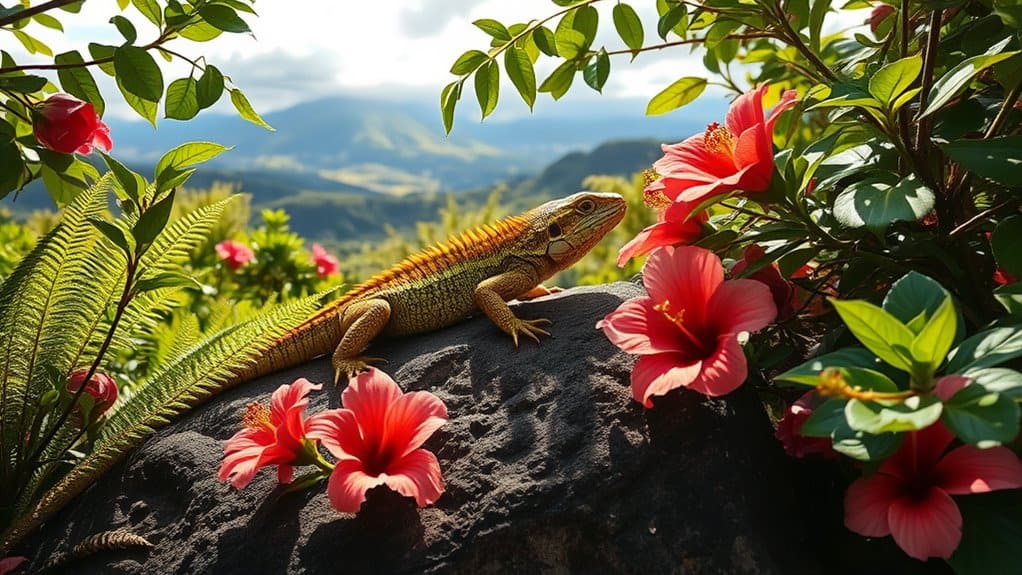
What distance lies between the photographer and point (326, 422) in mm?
1761

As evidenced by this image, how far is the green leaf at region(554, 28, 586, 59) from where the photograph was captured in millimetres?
2389

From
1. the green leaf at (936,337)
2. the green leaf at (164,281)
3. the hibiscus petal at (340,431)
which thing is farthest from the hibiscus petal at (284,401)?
the green leaf at (936,337)

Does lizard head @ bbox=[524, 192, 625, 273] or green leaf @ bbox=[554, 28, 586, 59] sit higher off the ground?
green leaf @ bbox=[554, 28, 586, 59]

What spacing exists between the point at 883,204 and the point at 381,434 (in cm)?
121

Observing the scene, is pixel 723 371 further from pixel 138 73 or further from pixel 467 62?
pixel 138 73

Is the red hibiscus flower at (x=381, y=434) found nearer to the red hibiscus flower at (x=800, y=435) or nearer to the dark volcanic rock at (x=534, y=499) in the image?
the dark volcanic rock at (x=534, y=499)

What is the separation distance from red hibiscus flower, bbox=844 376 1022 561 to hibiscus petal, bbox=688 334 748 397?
1.01 ft

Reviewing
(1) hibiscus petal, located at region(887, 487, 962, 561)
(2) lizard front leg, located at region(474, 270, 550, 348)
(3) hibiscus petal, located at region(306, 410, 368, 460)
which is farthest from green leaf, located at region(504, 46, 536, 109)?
(1) hibiscus petal, located at region(887, 487, 962, 561)

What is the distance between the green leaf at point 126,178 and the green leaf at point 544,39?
46.6 inches

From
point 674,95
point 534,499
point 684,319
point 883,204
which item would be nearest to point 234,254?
point 674,95

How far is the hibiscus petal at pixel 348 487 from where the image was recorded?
165 cm

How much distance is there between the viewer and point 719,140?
1837 mm

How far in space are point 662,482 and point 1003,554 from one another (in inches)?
25.1

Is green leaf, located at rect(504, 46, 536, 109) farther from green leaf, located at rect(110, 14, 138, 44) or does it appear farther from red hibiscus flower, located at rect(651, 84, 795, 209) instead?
green leaf, located at rect(110, 14, 138, 44)
